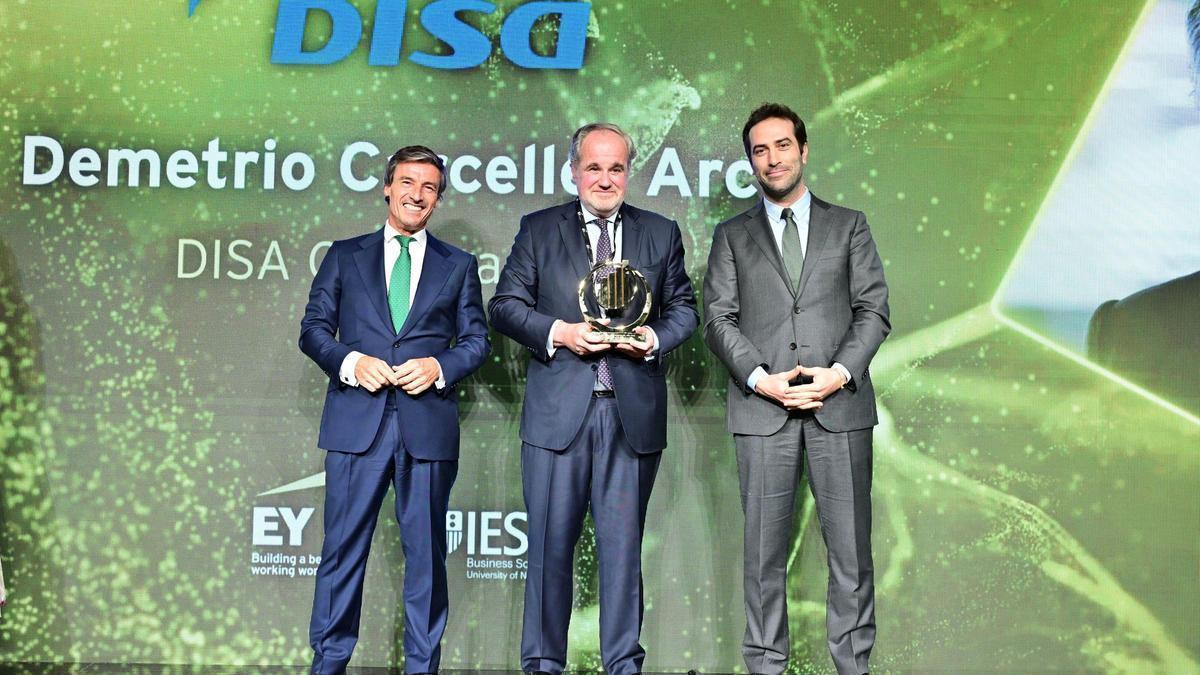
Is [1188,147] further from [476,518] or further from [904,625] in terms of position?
[476,518]

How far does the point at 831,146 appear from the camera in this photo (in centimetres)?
406

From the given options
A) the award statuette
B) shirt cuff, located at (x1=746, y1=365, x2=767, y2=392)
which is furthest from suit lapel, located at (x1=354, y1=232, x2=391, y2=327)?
shirt cuff, located at (x1=746, y1=365, x2=767, y2=392)

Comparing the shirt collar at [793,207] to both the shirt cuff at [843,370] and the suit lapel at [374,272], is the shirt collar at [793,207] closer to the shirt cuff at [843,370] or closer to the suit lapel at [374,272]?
the shirt cuff at [843,370]

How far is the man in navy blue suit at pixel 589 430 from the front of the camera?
329 cm

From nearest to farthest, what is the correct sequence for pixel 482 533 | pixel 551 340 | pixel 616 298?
1. pixel 616 298
2. pixel 551 340
3. pixel 482 533

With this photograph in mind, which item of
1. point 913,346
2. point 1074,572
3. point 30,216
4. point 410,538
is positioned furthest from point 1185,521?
point 30,216

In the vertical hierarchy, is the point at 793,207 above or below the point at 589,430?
above

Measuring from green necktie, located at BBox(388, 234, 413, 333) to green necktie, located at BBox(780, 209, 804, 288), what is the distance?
1.21 meters

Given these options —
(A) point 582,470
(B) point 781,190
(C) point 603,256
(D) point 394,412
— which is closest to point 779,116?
(B) point 781,190

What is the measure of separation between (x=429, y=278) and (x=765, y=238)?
1079 mm

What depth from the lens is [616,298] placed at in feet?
10.5

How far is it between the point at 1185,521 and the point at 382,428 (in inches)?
115

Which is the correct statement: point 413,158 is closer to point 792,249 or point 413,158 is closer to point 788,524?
point 792,249

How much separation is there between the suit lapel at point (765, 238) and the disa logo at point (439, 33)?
104 cm
